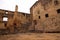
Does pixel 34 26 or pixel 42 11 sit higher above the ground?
pixel 42 11

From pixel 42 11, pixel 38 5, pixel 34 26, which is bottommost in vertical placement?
pixel 34 26

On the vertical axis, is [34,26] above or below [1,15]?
below

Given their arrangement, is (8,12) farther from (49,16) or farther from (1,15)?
(49,16)

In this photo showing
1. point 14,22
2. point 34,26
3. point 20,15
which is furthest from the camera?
point 20,15

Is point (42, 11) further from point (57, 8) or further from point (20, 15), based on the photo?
point (20, 15)

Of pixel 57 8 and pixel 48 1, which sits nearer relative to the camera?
pixel 57 8

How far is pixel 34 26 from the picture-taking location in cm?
1744

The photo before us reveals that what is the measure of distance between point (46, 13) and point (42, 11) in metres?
1.35

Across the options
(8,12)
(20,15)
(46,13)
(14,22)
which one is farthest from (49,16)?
(8,12)

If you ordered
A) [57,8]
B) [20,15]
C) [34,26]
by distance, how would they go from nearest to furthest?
[57,8]
[34,26]
[20,15]

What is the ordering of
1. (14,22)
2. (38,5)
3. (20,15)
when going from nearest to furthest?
(14,22)
(38,5)
(20,15)

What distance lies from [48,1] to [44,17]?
9.41 feet

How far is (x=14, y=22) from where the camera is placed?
53.4ft

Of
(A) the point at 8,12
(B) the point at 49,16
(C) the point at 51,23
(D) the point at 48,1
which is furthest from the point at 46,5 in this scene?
(A) the point at 8,12
